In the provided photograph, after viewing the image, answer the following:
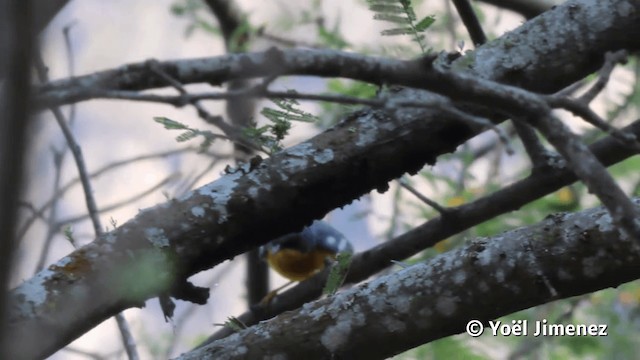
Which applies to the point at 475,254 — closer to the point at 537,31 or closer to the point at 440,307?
the point at 440,307

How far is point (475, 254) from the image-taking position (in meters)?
1.73

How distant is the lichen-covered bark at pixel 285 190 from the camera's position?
6.01ft

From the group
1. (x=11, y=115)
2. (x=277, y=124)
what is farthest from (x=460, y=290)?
(x=11, y=115)

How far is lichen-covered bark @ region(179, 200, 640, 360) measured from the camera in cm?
165

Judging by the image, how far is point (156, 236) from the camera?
1876mm

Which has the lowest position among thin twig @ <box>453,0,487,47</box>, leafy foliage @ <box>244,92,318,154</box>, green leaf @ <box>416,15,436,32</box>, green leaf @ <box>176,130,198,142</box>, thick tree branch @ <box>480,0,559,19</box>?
leafy foliage @ <box>244,92,318,154</box>

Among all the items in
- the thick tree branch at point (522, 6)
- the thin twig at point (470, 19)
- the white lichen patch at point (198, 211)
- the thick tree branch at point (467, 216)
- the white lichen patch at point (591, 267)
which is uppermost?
the thick tree branch at point (522, 6)

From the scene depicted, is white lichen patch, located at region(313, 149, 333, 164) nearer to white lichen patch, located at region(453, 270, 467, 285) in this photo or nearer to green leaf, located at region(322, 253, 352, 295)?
green leaf, located at region(322, 253, 352, 295)

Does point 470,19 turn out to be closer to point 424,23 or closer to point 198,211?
point 424,23

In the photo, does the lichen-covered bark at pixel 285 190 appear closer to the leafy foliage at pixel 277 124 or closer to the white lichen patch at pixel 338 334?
the leafy foliage at pixel 277 124

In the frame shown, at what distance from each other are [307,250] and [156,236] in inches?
121

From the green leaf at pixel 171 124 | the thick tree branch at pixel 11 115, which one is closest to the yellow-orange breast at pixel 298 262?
the green leaf at pixel 171 124

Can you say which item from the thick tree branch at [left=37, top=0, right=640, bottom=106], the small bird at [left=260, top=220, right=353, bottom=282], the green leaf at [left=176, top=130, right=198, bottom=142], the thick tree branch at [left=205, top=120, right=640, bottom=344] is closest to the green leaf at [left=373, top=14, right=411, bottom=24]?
the thick tree branch at [left=37, top=0, right=640, bottom=106]

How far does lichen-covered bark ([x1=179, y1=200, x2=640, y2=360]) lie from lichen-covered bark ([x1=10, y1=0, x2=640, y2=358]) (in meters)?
0.22
